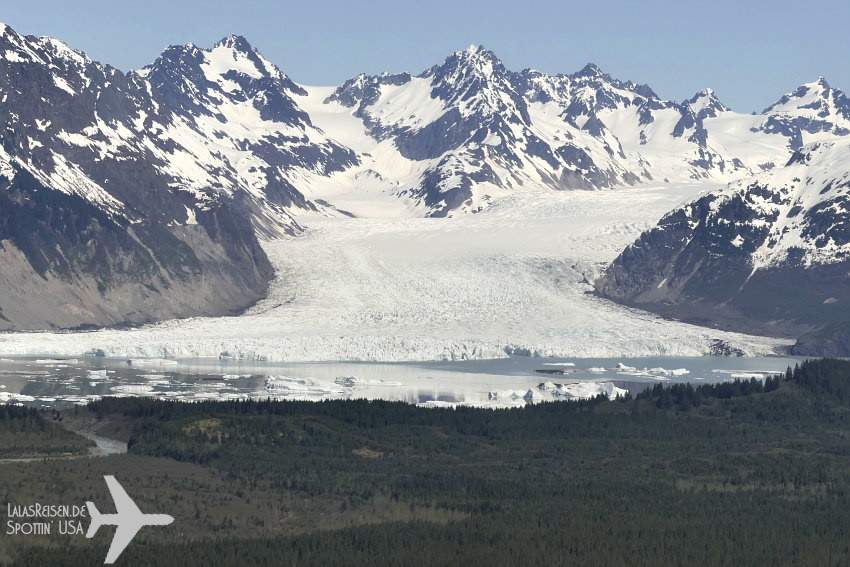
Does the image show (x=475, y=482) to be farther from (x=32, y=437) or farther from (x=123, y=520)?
(x=123, y=520)

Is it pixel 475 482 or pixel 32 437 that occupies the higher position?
pixel 32 437

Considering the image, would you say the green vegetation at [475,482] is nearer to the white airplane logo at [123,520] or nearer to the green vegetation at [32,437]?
the white airplane logo at [123,520]

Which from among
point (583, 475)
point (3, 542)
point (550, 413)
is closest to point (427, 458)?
point (583, 475)

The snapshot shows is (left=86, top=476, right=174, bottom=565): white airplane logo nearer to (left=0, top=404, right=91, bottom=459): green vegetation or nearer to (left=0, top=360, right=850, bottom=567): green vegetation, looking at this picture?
(left=0, top=360, right=850, bottom=567): green vegetation

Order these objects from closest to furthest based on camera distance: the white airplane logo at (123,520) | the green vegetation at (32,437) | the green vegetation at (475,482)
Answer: the white airplane logo at (123,520) < the green vegetation at (475,482) < the green vegetation at (32,437)

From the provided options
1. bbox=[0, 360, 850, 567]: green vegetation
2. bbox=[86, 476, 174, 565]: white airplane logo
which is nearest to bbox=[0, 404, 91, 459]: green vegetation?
bbox=[0, 360, 850, 567]: green vegetation

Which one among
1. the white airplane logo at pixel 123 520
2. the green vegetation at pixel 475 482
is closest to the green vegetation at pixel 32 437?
the green vegetation at pixel 475 482

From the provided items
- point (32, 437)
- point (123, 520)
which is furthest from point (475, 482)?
point (123, 520)

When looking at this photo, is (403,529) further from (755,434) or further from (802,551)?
(755,434)
